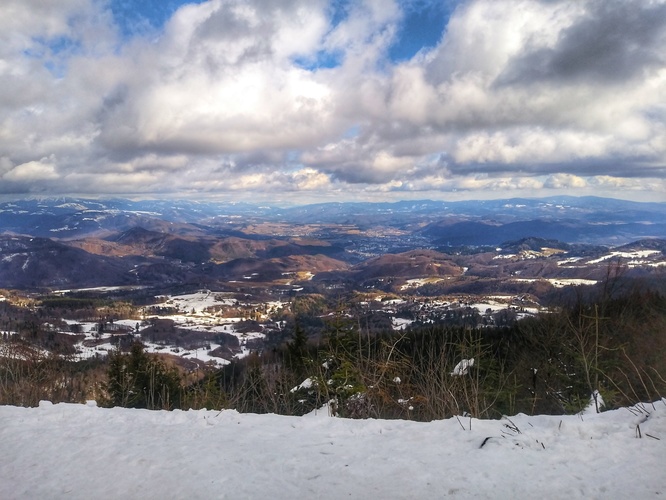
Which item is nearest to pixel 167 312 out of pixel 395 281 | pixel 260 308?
pixel 260 308

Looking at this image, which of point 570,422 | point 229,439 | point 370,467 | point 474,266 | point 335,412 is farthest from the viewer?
point 474,266

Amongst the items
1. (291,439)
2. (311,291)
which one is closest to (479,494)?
(291,439)

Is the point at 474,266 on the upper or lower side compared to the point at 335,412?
lower

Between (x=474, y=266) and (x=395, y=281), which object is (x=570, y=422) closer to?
(x=395, y=281)

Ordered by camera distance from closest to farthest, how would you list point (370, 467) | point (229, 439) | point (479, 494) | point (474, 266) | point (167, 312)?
point (479, 494)
point (370, 467)
point (229, 439)
point (167, 312)
point (474, 266)

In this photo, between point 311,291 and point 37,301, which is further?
point 311,291

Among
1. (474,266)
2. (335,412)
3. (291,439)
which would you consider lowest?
(474,266)
